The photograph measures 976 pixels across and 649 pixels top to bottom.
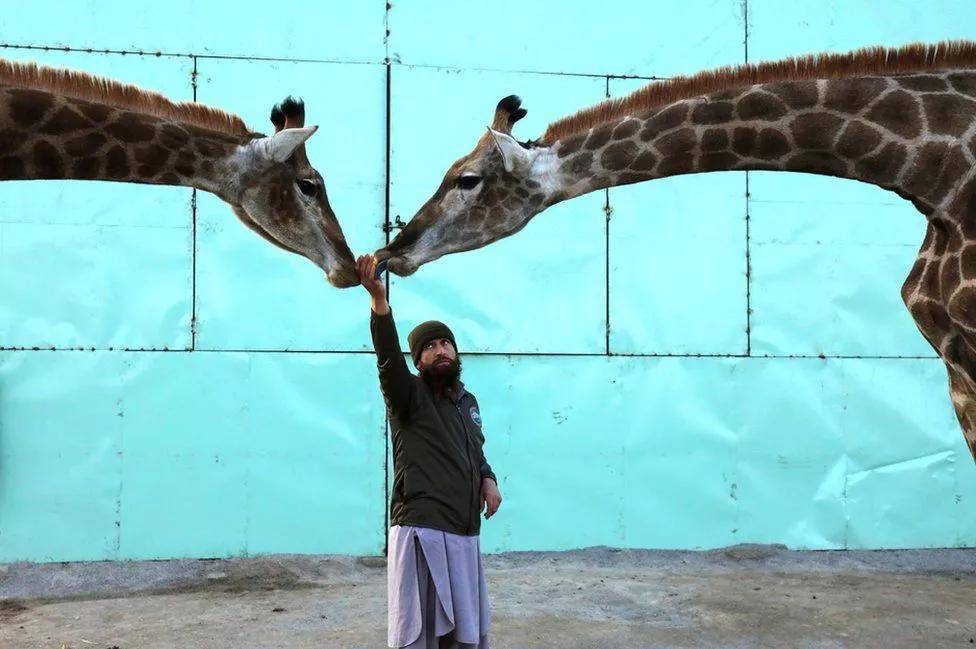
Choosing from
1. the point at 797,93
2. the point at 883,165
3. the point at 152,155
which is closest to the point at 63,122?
the point at 152,155

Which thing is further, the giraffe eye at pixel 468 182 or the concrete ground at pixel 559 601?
the concrete ground at pixel 559 601

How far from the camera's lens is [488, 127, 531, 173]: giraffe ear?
4441mm

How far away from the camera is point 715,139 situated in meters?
4.24

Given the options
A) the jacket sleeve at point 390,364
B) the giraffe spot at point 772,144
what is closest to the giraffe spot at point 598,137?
the giraffe spot at point 772,144

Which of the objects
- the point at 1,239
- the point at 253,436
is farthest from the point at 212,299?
the point at 1,239

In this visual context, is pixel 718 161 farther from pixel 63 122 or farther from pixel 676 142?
pixel 63 122

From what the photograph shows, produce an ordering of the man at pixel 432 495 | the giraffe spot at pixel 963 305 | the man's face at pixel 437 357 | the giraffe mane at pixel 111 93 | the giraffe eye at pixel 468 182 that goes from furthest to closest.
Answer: the giraffe eye at pixel 468 182, the giraffe mane at pixel 111 93, the giraffe spot at pixel 963 305, the man's face at pixel 437 357, the man at pixel 432 495

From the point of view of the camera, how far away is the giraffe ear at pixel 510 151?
4.44m

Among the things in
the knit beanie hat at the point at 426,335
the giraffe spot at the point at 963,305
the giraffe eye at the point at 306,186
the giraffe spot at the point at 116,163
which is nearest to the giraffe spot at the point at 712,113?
the giraffe spot at the point at 963,305

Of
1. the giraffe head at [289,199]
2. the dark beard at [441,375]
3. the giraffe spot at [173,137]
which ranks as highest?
the giraffe spot at [173,137]

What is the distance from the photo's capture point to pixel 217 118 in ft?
14.9

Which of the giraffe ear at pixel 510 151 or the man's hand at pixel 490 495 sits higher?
the giraffe ear at pixel 510 151

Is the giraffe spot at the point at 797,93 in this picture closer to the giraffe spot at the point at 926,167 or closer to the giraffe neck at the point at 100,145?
the giraffe spot at the point at 926,167

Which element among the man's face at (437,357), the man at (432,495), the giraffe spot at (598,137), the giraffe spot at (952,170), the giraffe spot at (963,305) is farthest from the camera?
the giraffe spot at (598,137)
